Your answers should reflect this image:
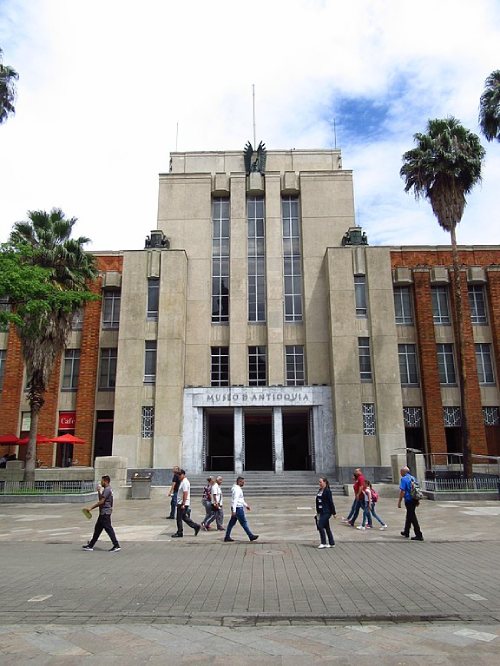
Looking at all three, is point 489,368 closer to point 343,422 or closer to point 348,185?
point 343,422

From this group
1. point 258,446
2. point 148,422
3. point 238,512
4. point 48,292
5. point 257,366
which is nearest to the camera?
point 238,512

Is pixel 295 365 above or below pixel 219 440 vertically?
above

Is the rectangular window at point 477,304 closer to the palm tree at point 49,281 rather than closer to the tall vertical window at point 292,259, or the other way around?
the tall vertical window at point 292,259

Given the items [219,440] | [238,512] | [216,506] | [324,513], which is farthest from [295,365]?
[324,513]

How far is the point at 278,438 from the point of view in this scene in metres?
29.6

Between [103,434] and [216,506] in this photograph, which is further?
[103,434]

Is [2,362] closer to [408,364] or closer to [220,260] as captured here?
[220,260]

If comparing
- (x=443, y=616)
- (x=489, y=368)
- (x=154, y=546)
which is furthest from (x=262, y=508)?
(x=489, y=368)

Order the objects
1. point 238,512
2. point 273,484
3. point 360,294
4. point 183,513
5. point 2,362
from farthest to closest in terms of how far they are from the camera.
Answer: point 2,362 < point 360,294 < point 273,484 < point 183,513 < point 238,512

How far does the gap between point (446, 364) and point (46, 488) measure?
81.4 feet

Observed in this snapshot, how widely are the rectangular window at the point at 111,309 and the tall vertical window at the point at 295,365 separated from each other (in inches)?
460

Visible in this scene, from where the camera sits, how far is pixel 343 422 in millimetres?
28391

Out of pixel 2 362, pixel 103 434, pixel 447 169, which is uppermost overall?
pixel 447 169

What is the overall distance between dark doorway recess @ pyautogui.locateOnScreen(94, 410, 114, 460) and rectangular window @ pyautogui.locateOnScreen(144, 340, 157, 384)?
431 centimetres
